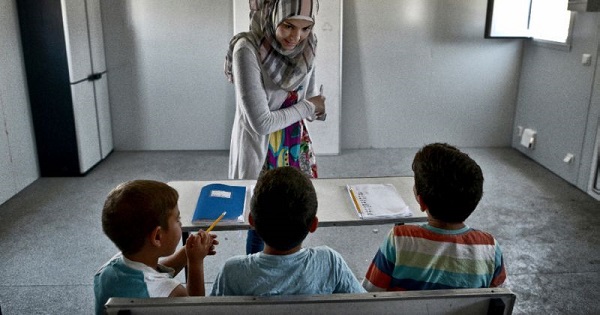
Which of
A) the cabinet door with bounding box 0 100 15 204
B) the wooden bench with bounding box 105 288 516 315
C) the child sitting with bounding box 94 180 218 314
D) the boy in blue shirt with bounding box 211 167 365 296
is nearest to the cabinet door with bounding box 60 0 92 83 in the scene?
the cabinet door with bounding box 0 100 15 204

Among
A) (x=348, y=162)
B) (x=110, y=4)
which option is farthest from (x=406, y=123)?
(x=110, y=4)

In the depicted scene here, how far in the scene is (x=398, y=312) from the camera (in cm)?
95

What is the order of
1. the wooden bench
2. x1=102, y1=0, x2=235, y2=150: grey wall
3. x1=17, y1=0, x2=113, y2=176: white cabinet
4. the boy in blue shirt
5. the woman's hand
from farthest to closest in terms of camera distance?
x1=102, y1=0, x2=235, y2=150: grey wall < x1=17, y1=0, x2=113, y2=176: white cabinet < the woman's hand < the boy in blue shirt < the wooden bench

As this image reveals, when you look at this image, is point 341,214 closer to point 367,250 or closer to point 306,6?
point 306,6

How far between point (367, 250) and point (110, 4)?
3285mm

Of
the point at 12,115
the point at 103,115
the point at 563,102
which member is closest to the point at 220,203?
the point at 12,115

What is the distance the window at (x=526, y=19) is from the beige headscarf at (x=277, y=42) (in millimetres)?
3192

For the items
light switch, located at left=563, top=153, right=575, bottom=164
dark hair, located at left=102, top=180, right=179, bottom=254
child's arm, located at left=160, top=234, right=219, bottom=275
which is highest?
dark hair, located at left=102, top=180, right=179, bottom=254

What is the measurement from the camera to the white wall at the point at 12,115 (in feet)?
11.5

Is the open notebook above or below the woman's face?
below

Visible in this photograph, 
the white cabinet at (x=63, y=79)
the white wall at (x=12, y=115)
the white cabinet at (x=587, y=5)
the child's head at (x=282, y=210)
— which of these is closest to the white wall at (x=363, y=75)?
the white cabinet at (x=63, y=79)

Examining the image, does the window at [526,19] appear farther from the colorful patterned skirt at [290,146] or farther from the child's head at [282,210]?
the child's head at [282,210]

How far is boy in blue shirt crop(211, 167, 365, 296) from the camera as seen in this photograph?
1095 millimetres

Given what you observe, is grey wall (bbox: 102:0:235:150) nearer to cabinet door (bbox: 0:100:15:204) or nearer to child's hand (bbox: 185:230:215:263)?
cabinet door (bbox: 0:100:15:204)
